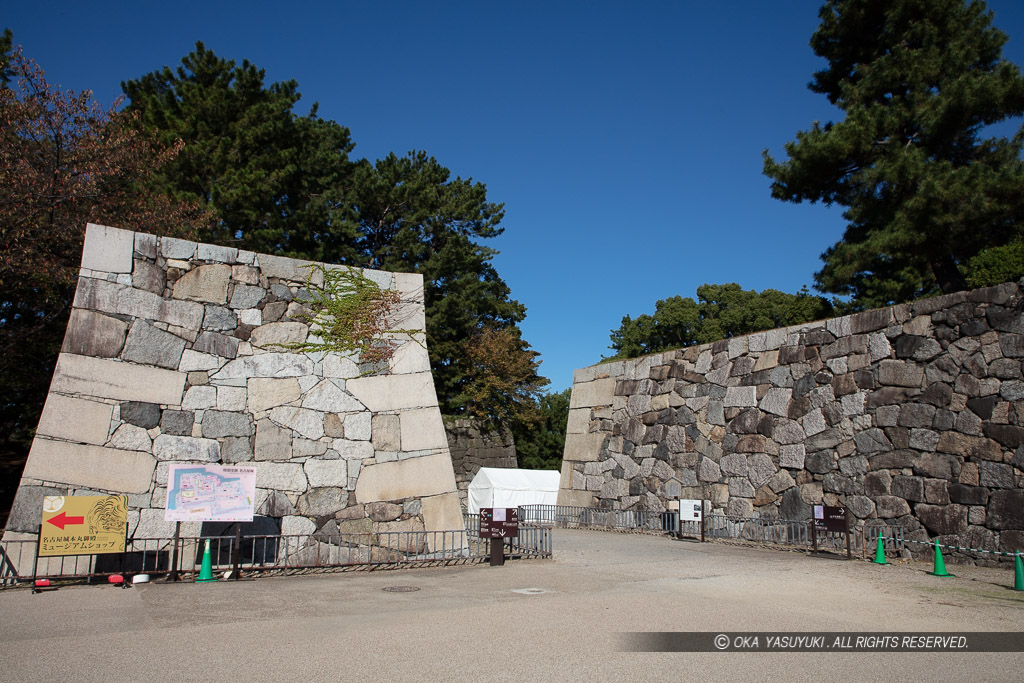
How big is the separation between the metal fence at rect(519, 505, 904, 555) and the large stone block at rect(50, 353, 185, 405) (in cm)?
799

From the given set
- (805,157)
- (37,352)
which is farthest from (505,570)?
(805,157)

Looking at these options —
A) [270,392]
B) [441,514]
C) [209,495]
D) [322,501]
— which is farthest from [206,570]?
[441,514]

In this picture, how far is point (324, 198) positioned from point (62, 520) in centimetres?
1877

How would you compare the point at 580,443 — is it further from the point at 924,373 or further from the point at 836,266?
the point at 924,373

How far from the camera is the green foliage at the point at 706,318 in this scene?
1438 inches

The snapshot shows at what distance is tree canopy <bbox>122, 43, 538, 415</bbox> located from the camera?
21.3 metres

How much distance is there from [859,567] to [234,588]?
9.38m

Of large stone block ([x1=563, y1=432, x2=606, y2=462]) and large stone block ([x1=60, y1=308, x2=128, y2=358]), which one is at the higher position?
large stone block ([x1=60, y1=308, x2=128, y2=358])

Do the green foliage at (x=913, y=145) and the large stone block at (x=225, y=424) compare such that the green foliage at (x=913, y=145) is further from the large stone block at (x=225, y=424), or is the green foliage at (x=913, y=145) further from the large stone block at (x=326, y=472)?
the large stone block at (x=225, y=424)

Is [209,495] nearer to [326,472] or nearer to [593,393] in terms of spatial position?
[326,472]

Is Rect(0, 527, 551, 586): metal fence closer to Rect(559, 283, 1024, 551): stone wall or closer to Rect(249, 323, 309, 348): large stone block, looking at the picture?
Rect(249, 323, 309, 348): large stone block

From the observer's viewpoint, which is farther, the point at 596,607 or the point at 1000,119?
the point at 1000,119

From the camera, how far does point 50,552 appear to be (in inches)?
318

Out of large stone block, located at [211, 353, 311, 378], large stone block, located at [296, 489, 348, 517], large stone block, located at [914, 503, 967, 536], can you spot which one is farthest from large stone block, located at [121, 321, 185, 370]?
large stone block, located at [914, 503, 967, 536]
